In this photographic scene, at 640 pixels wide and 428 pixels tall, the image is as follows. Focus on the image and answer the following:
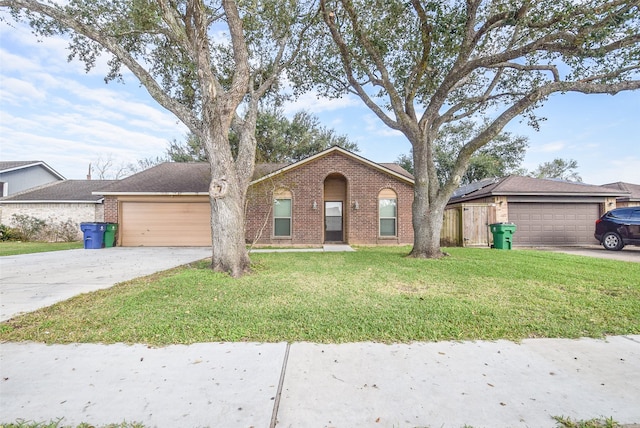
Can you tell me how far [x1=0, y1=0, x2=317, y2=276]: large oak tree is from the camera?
19.5 ft

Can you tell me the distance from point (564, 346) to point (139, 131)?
2052cm

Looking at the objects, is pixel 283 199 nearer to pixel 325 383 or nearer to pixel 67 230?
→ pixel 325 383

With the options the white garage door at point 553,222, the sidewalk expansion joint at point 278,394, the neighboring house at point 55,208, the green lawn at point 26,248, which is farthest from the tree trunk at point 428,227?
the neighboring house at point 55,208

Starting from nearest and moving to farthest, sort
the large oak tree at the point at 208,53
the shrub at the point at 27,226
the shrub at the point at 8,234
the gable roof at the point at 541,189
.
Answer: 1. the large oak tree at the point at 208,53
2. the gable roof at the point at 541,189
3. the shrub at the point at 8,234
4. the shrub at the point at 27,226

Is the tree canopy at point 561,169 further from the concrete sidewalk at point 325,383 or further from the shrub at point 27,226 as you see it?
the shrub at point 27,226

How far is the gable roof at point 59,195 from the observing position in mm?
15609

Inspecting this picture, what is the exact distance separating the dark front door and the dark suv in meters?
10.5

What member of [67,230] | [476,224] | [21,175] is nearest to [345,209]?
[476,224]

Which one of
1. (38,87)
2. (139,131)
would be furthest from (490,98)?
(139,131)

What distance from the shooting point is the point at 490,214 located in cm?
1272

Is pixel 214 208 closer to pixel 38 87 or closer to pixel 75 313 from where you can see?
pixel 75 313

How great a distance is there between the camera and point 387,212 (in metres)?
12.5

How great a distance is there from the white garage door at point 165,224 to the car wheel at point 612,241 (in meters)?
16.4

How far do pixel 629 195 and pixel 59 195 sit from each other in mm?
29597
